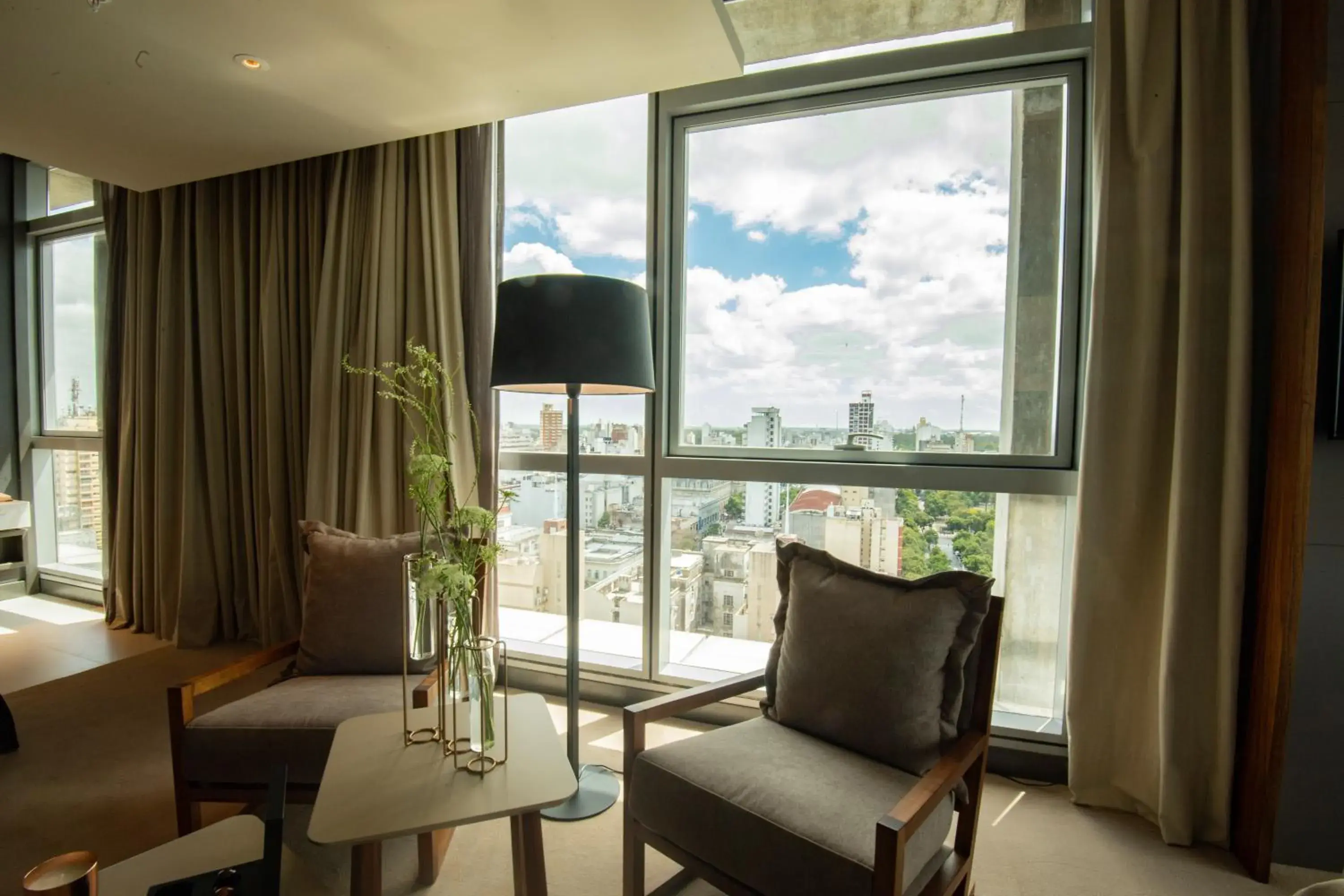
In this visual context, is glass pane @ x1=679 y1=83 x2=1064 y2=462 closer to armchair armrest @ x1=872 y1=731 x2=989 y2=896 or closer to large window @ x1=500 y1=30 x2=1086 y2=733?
large window @ x1=500 y1=30 x2=1086 y2=733

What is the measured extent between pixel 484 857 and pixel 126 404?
11.2 feet

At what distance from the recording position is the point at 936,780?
1.33 meters

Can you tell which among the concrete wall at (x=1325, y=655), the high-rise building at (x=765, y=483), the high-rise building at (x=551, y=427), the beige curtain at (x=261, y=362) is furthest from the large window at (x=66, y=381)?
the concrete wall at (x=1325, y=655)

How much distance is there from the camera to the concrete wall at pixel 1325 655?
1721 mm

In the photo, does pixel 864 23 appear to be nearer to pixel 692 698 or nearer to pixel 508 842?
pixel 692 698

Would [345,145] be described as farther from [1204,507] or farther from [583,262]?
[1204,507]

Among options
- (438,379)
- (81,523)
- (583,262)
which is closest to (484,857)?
(438,379)

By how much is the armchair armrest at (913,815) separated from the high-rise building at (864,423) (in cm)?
120

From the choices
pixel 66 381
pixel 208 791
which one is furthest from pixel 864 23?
pixel 66 381

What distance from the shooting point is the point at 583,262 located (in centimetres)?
283

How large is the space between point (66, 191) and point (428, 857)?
16.8ft

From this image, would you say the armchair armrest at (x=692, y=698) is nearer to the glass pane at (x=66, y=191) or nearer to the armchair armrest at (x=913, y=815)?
the armchair armrest at (x=913, y=815)

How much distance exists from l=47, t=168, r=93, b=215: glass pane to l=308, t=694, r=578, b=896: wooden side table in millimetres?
4626

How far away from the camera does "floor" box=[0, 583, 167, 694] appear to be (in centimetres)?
319
